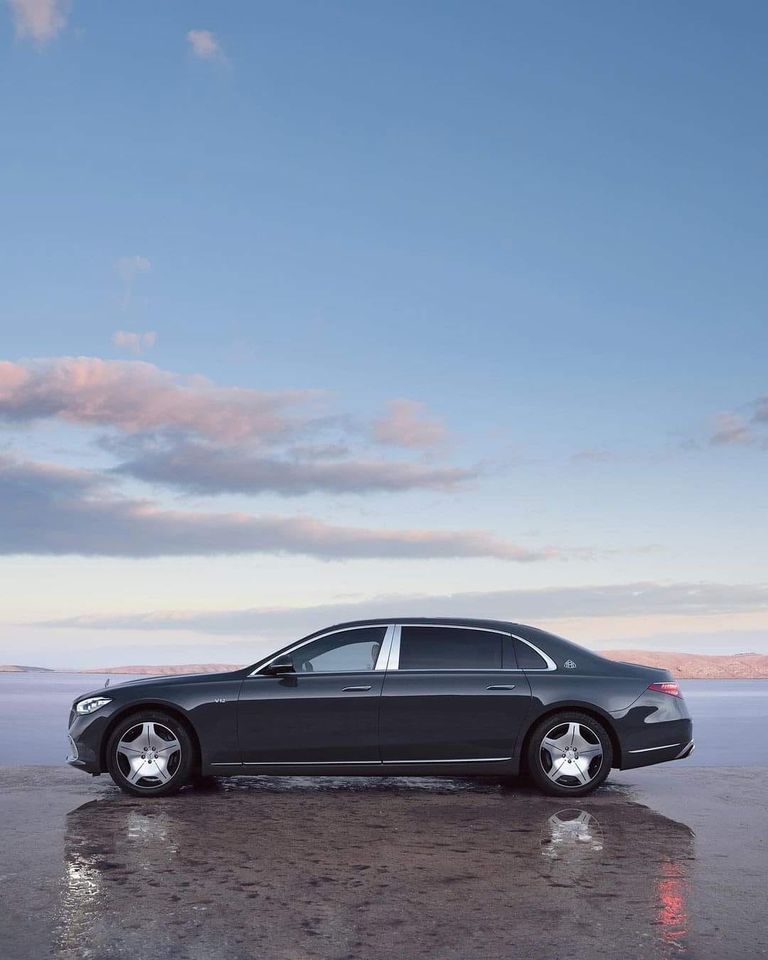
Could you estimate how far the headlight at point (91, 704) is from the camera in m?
9.73

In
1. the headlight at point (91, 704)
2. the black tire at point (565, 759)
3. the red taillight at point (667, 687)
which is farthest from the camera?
the red taillight at point (667, 687)

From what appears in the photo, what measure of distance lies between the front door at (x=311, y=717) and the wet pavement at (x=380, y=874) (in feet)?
1.27

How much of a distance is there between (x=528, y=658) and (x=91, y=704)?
391cm

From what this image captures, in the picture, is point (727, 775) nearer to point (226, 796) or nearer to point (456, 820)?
point (456, 820)

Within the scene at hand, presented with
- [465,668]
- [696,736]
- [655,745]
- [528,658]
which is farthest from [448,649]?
[696,736]

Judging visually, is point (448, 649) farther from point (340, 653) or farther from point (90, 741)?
point (90, 741)

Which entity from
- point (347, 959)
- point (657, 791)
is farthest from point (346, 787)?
point (347, 959)

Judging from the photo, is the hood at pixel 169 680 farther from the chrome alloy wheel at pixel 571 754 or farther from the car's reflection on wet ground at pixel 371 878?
the chrome alloy wheel at pixel 571 754

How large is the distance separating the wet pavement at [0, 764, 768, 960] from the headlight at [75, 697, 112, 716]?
0.73 meters

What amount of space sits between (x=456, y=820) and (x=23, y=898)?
11.5ft

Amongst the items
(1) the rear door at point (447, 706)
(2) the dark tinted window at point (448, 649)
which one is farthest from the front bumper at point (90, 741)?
(2) the dark tinted window at point (448, 649)

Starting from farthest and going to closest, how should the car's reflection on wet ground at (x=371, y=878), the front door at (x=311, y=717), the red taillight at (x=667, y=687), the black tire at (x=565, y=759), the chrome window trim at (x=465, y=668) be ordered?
the red taillight at (x=667, y=687), the chrome window trim at (x=465, y=668), the black tire at (x=565, y=759), the front door at (x=311, y=717), the car's reflection on wet ground at (x=371, y=878)

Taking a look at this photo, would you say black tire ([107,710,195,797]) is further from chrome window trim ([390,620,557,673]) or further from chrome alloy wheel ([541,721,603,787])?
chrome alloy wheel ([541,721,603,787])

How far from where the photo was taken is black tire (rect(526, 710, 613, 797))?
9.47 metres
